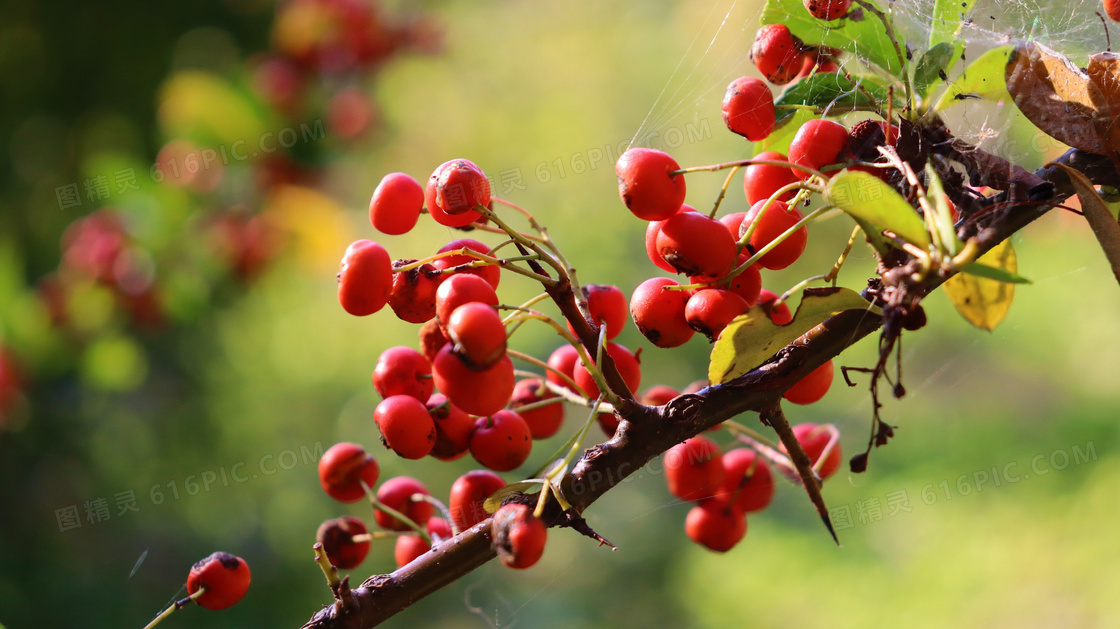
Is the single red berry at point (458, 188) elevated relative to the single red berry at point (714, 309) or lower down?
elevated

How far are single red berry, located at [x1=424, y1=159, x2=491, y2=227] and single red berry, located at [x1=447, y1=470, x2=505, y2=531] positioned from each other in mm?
175

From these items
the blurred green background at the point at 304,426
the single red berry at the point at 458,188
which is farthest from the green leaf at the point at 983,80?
the blurred green background at the point at 304,426

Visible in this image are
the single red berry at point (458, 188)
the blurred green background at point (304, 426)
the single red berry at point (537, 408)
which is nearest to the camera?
the single red berry at point (458, 188)

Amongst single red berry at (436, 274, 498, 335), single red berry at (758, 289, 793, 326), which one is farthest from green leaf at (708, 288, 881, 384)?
single red berry at (436, 274, 498, 335)

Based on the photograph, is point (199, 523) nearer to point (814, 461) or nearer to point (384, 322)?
point (384, 322)

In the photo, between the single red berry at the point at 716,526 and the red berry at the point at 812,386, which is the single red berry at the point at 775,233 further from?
the single red berry at the point at 716,526

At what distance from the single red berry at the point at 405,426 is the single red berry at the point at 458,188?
12cm

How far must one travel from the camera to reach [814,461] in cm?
59

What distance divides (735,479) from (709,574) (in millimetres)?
1498

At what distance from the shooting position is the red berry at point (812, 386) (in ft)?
1.37

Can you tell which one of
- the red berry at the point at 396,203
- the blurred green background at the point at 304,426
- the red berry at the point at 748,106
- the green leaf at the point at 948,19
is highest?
the green leaf at the point at 948,19

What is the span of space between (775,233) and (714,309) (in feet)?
0.21

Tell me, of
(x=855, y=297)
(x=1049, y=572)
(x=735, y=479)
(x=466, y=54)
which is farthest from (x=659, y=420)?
(x=466, y=54)

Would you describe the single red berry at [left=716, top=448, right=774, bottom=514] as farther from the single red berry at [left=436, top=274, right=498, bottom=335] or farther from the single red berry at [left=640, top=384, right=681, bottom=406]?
the single red berry at [left=436, top=274, right=498, bottom=335]
